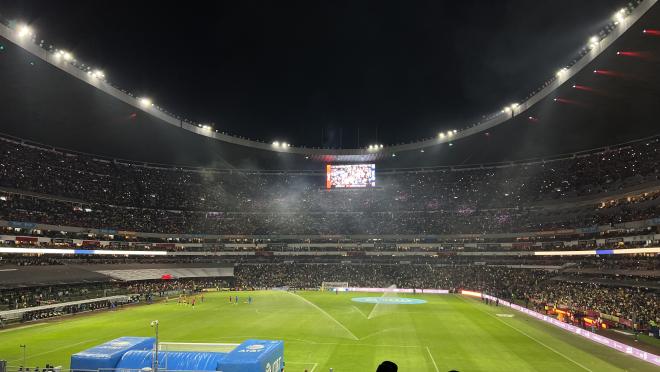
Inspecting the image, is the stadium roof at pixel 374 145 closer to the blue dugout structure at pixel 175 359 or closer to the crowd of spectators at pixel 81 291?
the crowd of spectators at pixel 81 291

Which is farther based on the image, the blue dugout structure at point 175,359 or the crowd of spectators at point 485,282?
the crowd of spectators at point 485,282

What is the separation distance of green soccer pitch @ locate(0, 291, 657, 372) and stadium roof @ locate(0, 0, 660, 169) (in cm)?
2391

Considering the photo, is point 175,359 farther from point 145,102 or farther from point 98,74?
point 145,102

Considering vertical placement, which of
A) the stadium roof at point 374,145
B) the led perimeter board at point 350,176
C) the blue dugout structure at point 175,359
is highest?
the stadium roof at point 374,145

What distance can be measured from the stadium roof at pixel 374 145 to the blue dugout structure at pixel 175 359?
31.3 metres

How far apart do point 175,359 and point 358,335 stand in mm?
22108

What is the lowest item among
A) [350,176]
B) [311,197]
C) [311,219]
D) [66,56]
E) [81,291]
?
[81,291]

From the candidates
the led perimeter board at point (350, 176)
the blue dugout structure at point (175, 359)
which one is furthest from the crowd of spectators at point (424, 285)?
the blue dugout structure at point (175, 359)

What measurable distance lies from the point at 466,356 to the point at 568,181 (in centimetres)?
6202

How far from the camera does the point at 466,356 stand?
31.4 m

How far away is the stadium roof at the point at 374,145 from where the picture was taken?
40.1 m

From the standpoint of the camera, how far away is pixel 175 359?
61.9 feet

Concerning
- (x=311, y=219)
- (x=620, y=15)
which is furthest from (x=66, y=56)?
(x=311, y=219)

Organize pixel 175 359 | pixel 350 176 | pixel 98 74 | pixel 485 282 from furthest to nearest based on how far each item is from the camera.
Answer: pixel 350 176
pixel 485 282
pixel 98 74
pixel 175 359
